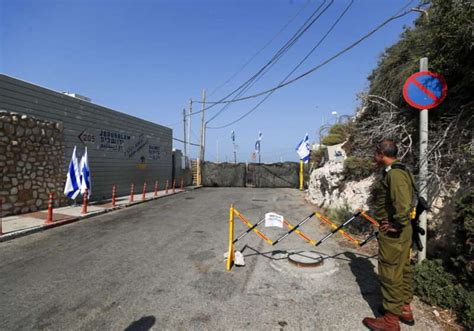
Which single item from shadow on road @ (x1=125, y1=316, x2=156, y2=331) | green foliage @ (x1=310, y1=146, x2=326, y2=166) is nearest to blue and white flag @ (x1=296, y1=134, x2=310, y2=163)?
green foliage @ (x1=310, y1=146, x2=326, y2=166)

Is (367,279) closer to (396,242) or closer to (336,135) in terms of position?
(396,242)

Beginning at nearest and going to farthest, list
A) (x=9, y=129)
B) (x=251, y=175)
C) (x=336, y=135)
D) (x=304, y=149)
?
(x=9, y=129) → (x=336, y=135) → (x=304, y=149) → (x=251, y=175)

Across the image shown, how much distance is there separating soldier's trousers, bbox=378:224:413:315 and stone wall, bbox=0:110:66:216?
10.8 metres

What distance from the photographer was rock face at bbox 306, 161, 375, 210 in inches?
324

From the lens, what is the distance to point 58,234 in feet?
26.3

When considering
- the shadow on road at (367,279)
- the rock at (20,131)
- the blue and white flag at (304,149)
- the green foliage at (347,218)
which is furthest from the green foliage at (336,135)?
the rock at (20,131)

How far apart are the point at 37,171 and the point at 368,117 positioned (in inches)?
445

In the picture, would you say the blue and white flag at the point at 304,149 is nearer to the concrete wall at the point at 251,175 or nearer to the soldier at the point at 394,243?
the concrete wall at the point at 251,175

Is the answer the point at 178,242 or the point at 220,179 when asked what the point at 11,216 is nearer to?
the point at 178,242

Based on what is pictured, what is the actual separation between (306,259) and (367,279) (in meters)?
1.03

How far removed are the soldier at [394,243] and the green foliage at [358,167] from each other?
5177 mm

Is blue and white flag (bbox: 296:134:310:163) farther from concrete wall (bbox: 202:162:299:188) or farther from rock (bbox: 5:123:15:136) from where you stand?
rock (bbox: 5:123:15:136)

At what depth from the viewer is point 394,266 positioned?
3.43 meters

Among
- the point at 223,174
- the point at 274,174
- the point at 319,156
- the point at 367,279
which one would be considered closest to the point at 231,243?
the point at 367,279
